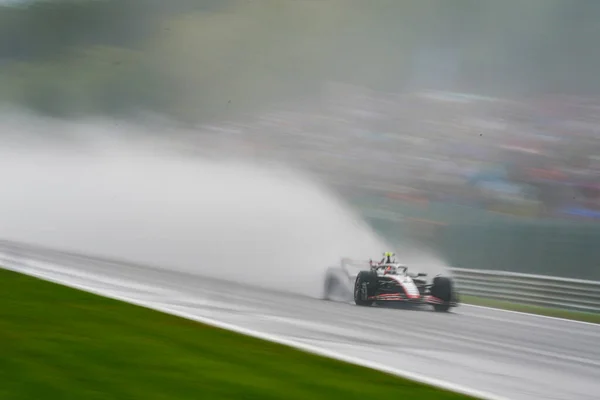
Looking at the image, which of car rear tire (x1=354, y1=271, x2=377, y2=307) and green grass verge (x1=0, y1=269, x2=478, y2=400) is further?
car rear tire (x1=354, y1=271, x2=377, y2=307)

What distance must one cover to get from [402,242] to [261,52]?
20.1 ft

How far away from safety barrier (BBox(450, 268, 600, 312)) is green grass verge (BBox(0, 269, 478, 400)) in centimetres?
802

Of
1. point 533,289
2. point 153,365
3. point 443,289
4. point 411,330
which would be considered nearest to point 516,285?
point 533,289

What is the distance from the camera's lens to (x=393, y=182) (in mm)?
20453

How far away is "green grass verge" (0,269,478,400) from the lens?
6.04 meters

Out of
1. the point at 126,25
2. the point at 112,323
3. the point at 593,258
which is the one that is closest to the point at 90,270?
the point at 112,323

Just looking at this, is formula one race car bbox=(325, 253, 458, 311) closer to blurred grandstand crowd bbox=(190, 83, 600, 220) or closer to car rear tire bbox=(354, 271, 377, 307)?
car rear tire bbox=(354, 271, 377, 307)

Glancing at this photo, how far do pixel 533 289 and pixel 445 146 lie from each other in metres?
4.55

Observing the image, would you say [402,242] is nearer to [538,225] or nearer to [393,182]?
[393,182]

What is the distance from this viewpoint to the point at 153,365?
22.4 feet

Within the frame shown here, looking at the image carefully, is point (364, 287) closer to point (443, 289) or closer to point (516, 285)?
point (443, 289)

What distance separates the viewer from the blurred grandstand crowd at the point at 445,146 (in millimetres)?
17625

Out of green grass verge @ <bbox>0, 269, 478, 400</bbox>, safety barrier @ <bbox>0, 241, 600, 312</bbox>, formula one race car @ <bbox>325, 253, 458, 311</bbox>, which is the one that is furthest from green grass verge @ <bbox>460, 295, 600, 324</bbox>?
green grass verge @ <bbox>0, 269, 478, 400</bbox>

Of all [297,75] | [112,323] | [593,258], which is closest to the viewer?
[112,323]
